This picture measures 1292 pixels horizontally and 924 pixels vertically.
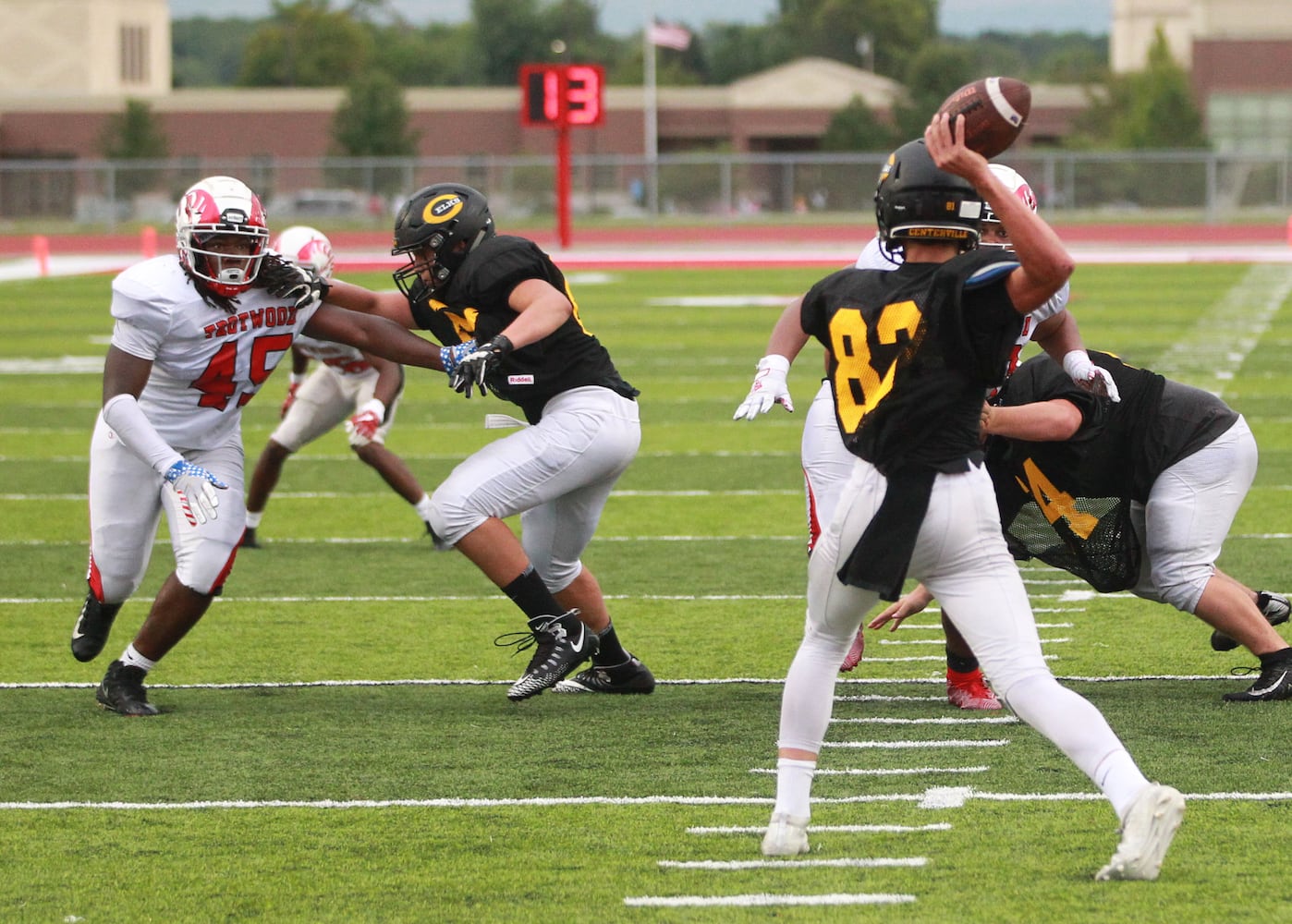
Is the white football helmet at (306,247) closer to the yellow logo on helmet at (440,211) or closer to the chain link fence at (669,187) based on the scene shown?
the yellow logo on helmet at (440,211)

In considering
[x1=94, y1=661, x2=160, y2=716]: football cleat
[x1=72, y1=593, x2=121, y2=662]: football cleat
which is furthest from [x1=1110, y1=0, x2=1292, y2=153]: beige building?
[x1=94, y1=661, x2=160, y2=716]: football cleat

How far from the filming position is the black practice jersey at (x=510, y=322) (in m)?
5.33

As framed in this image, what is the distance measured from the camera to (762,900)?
375cm

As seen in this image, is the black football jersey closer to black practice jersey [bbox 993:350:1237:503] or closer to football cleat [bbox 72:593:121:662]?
black practice jersey [bbox 993:350:1237:503]

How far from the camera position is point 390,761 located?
491 cm

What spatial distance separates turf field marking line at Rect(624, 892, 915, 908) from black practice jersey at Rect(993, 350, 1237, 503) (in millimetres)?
1796

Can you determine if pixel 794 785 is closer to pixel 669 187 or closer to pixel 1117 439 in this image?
pixel 1117 439

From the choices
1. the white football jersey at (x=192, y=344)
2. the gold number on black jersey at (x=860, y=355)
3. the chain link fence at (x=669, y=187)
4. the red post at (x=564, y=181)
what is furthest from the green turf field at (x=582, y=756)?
the chain link fence at (x=669, y=187)

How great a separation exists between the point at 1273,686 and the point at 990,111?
2165 millimetres

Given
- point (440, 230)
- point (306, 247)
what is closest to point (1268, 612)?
point (440, 230)

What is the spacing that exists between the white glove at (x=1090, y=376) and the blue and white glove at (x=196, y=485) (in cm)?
231

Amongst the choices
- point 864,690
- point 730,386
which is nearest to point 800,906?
point 864,690

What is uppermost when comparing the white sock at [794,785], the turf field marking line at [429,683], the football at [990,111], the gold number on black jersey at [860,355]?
the football at [990,111]

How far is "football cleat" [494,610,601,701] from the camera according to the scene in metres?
5.36
